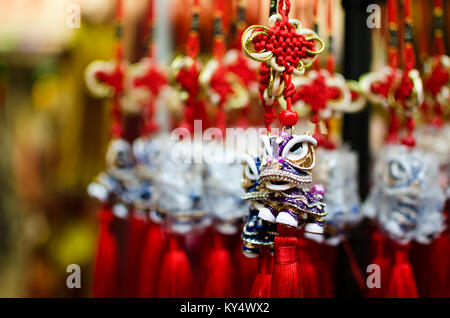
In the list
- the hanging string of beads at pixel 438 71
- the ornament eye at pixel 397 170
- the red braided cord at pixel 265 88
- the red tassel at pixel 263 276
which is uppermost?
the hanging string of beads at pixel 438 71

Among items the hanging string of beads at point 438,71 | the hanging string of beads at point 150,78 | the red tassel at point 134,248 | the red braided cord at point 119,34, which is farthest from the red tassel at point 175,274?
the hanging string of beads at point 438,71

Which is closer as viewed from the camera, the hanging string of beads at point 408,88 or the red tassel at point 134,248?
the hanging string of beads at point 408,88

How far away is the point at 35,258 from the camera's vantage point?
133cm

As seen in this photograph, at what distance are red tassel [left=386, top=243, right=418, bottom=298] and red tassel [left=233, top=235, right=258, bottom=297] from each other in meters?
0.19

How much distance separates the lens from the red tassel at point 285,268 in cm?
46

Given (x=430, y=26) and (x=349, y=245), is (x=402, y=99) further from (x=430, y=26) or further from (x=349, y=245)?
(x=430, y=26)

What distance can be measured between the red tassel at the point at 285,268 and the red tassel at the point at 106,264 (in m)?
0.35

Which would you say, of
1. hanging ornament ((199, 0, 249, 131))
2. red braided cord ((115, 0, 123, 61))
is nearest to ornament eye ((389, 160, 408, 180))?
hanging ornament ((199, 0, 249, 131))

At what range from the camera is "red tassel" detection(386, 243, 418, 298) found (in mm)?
597

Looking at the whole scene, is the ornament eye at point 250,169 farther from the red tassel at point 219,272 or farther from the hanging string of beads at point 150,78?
the hanging string of beads at point 150,78

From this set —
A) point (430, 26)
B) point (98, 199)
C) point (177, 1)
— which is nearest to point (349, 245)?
point (98, 199)

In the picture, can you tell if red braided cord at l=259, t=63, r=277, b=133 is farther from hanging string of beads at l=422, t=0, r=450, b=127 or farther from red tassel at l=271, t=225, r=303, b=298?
hanging string of beads at l=422, t=0, r=450, b=127

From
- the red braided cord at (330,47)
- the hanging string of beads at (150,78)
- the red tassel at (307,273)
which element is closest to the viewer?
Answer: the red tassel at (307,273)

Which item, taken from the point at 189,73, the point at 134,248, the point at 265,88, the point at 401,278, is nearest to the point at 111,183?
the point at 134,248
